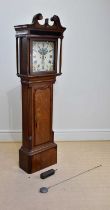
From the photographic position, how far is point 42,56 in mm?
2225

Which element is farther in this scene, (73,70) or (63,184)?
(73,70)

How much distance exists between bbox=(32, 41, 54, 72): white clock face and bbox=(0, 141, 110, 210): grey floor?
1.04 metres

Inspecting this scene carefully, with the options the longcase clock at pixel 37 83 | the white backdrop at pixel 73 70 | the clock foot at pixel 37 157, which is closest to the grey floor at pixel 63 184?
the clock foot at pixel 37 157

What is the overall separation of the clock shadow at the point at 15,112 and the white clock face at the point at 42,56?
84cm

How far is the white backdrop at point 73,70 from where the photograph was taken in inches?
112

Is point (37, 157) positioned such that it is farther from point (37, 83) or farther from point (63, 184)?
point (37, 83)

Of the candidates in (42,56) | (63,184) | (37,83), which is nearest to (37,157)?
(63,184)

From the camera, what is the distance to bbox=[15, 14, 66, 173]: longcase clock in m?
2.11

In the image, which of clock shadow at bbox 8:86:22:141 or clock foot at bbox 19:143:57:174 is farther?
clock shadow at bbox 8:86:22:141

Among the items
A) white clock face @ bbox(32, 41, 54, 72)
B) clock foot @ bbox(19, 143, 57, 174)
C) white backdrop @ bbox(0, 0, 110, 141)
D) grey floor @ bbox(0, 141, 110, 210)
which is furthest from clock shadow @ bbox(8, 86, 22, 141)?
white clock face @ bbox(32, 41, 54, 72)

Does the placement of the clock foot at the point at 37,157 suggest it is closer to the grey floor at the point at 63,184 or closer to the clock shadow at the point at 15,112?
the grey floor at the point at 63,184

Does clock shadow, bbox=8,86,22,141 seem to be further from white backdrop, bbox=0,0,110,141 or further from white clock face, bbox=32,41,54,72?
white clock face, bbox=32,41,54,72

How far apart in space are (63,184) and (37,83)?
96 cm

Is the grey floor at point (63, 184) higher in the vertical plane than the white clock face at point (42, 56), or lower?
lower
